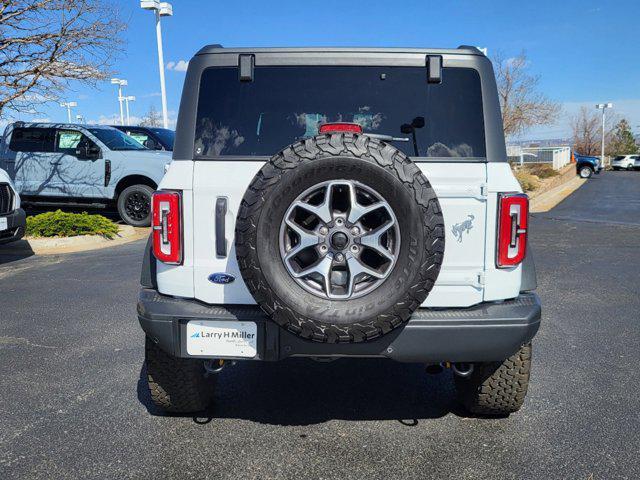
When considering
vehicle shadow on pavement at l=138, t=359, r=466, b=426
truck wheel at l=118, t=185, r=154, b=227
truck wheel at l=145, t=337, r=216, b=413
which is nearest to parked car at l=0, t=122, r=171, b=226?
truck wheel at l=118, t=185, r=154, b=227

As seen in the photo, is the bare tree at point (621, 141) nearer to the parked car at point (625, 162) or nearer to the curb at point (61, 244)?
the parked car at point (625, 162)

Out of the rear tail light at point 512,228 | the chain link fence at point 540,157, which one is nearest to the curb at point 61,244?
the rear tail light at point 512,228

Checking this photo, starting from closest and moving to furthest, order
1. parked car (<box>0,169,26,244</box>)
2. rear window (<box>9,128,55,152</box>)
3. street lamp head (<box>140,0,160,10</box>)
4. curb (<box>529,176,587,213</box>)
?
1. parked car (<box>0,169,26,244</box>)
2. rear window (<box>9,128,55,152</box>)
3. curb (<box>529,176,587,213</box>)
4. street lamp head (<box>140,0,160,10</box>)

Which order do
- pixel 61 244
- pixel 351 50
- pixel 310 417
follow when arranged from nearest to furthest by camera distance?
pixel 351 50, pixel 310 417, pixel 61 244

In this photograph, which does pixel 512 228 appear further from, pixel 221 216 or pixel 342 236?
pixel 221 216

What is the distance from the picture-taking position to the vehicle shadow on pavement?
3.30 m

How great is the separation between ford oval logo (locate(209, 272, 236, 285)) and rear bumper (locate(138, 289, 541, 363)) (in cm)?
13

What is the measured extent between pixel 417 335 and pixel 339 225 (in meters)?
0.64

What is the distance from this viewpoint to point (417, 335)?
2633 mm

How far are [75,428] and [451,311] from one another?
210 centimetres

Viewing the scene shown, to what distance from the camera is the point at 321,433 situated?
3078 mm

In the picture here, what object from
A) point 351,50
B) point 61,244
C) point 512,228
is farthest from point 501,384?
point 61,244

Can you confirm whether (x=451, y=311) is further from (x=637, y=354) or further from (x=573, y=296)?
(x=573, y=296)

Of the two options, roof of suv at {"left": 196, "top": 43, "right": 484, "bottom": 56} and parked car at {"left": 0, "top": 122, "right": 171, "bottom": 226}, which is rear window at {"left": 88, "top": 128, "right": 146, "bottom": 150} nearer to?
parked car at {"left": 0, "top": 122, "right": 171, "bottom": 226}
